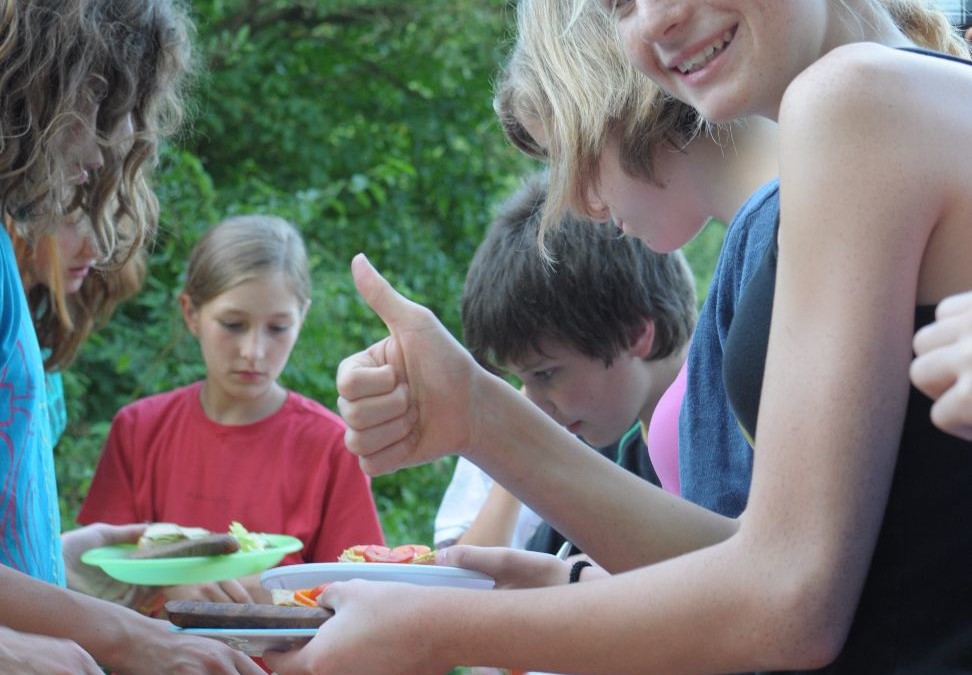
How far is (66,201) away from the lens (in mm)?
2939

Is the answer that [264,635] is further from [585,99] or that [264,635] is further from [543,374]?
[543,374]

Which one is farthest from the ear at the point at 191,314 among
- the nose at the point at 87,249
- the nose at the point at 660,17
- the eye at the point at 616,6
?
the nose at the point at 660,17

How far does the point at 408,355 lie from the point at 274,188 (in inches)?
206

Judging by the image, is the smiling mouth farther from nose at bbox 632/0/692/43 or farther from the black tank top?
the black tank top

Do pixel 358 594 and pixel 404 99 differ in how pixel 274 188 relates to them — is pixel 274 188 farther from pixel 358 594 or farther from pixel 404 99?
pixel 358 594

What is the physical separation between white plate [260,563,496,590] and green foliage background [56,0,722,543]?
3.94 m

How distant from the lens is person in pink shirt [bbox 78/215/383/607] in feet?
12.9

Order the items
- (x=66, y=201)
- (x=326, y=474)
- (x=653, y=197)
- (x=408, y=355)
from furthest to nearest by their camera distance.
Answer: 1. (x=326, y=474)
2. (x=66, y=201)
3. (x=653, y=197)
4. (x=408, y=355)

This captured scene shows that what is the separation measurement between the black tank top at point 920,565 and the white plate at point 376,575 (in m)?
0.71

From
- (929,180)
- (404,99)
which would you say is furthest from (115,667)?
(404,99)

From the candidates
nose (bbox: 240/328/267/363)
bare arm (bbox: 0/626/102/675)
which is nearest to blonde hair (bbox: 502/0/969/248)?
bare arm (bbox: 0/626/102/675)

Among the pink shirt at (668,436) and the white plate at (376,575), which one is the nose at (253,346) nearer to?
the pink shirt at (668,436)

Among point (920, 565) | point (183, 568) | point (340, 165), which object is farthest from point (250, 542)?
point (340, 165)

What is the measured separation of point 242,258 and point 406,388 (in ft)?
8.35
